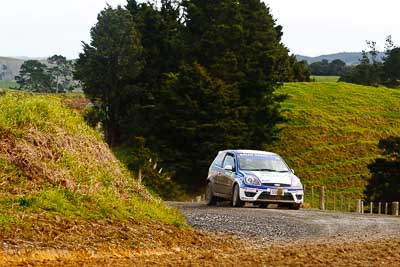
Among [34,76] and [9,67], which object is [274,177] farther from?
[9,67]

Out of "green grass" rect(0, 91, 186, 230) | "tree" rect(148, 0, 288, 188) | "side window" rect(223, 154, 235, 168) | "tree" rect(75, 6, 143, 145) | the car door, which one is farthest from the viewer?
"tree" rect(75, 6, 143, 145)

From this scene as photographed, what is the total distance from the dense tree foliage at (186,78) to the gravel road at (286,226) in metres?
24.0

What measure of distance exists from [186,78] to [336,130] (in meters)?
16.3

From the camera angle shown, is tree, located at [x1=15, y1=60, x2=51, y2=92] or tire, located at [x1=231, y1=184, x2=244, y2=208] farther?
tree, located at [x1=15, y1=60, x2=51, y2=92]

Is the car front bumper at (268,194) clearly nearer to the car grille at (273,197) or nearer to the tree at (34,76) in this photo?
the car grille at (273,197)

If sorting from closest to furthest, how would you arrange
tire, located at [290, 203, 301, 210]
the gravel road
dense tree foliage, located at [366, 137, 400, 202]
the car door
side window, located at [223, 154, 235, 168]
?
the gravel road → tire, located at [290, 203, 301, 210] → the car door → side window, located at [223, 154, 235, 168] → dense tree foliage, located at [366, 137, 400, 202]

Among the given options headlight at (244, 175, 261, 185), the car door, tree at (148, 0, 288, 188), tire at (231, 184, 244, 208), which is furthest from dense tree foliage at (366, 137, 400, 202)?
headlight at (244, 175, 261, 185)

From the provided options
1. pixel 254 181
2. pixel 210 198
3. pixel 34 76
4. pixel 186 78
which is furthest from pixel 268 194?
pixel 34 76

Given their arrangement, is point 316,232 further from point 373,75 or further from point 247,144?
point 373,75

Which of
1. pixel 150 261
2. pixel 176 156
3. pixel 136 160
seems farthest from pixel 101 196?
pixel 176 156

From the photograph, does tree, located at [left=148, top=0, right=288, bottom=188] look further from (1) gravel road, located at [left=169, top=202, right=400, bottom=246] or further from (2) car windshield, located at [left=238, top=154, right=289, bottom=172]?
(1) gravel road, located at [left=169, top=202, right=400, bottom=246]

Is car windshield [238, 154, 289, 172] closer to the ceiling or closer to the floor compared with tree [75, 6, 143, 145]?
closer to the floor

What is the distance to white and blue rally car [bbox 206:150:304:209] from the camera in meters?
19.7

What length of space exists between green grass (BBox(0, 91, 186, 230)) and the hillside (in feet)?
96.4
